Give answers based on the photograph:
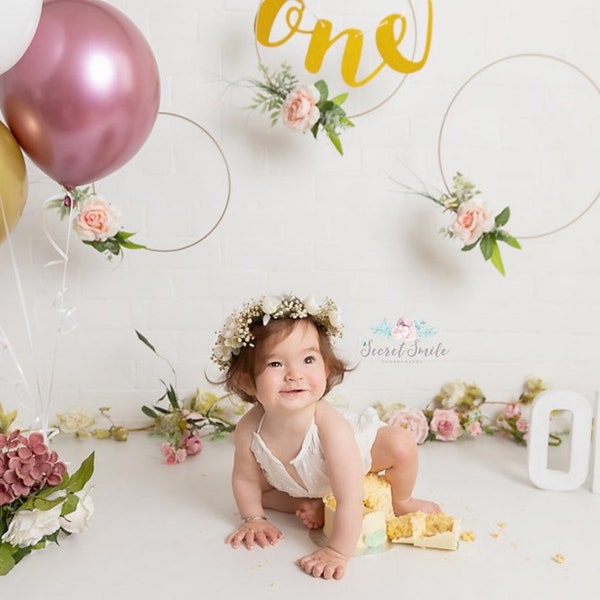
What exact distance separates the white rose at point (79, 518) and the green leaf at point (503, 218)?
1530 mm

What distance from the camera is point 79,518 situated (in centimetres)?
204

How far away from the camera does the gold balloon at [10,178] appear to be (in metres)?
1.81

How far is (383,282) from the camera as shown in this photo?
2.78 meters

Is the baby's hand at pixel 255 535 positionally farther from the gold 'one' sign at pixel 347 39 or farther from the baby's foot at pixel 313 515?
the gold 'one' sign at pixel 347 39

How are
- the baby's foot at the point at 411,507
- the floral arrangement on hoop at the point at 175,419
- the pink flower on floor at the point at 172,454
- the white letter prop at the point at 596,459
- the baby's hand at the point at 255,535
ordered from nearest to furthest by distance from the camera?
the baby's hand at the point at 255,535
the baby's foot at the point at 411,507
the white letter prop at the point at 596,459
the pink flower on floor at the point at 172,454
the floral arrangement on hoop at the point at 175,419

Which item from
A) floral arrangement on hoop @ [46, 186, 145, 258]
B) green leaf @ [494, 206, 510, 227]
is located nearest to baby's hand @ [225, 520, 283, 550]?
floral arrangement on hoop @ [46, 186, 145, 258]

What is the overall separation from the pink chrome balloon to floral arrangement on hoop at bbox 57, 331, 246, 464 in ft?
3.05

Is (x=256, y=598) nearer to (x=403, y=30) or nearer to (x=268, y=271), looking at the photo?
(x=268, y=271)

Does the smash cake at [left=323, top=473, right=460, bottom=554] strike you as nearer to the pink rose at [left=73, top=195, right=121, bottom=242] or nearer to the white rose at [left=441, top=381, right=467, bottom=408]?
the white rose at [left=441, top=381, right=467, bottom=408]

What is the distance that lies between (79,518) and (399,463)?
33.1 inches

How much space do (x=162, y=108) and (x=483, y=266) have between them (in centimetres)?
122

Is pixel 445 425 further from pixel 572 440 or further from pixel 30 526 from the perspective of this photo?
pixel 30 526

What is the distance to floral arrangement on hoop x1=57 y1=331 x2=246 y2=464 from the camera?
8.97 feet

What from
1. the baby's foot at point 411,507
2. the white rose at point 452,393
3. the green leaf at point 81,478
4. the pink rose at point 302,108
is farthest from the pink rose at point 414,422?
the green leaf at point 81,478
